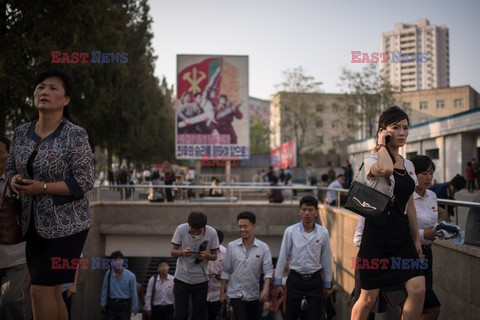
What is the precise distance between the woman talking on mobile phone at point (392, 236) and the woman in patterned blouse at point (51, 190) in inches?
78.1

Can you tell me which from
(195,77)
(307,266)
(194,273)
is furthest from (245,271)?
(195,77)

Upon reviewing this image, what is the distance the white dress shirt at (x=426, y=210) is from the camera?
5156mm

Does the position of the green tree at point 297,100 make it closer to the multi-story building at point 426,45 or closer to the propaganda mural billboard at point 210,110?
the propaganda mural billboard at point 210,110

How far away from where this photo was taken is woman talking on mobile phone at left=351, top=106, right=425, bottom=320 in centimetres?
385

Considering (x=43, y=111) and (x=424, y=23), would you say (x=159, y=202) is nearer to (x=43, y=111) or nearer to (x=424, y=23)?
(x=43, y=111)

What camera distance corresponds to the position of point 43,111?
3432 mm

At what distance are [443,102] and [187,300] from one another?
62.5 m

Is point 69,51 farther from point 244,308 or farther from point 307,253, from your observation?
point 307,253

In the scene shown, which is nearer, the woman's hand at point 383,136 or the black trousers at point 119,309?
the woman's hand at point 383,136

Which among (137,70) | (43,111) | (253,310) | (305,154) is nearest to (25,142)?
(43,111)

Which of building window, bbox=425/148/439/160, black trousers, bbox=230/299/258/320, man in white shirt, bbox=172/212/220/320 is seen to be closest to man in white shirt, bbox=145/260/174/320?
man in white shirt, bbox=172/212/220/320

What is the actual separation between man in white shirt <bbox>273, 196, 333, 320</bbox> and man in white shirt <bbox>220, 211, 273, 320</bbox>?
0.28m

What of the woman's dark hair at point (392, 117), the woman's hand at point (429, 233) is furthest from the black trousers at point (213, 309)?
the woman's dark hair at point (392, 117)

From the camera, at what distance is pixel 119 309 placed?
994cm
